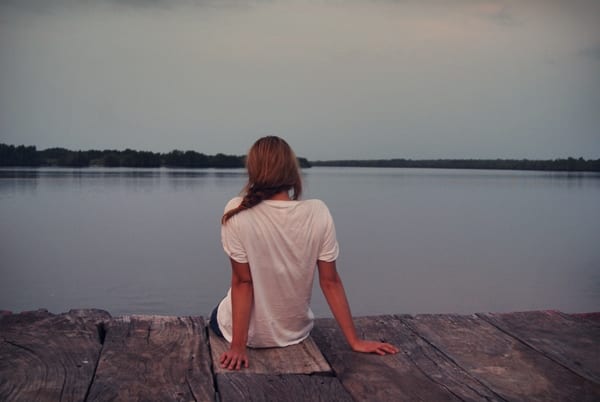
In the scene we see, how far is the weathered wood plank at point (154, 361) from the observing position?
3293mm

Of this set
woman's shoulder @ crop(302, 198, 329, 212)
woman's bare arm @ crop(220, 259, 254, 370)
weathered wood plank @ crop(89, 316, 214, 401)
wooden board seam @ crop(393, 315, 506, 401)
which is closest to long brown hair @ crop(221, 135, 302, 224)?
woman's shoulder @ crop(302, 198, 329, 212)

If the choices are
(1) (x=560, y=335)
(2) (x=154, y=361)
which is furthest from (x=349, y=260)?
(2) (x=154, y=361)

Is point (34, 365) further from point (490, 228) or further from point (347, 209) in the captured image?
point (347, 209)

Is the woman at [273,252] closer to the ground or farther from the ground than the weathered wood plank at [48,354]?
farther from the ground

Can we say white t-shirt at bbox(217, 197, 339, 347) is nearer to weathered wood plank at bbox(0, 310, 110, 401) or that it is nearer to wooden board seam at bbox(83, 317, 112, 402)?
wooden board seam at bbox(83, 317, 112, 402)

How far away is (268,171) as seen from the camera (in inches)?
147

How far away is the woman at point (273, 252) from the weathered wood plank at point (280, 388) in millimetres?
228

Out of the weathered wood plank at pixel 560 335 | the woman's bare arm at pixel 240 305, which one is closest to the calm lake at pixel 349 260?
the weathered wood plank at pixel 560 335

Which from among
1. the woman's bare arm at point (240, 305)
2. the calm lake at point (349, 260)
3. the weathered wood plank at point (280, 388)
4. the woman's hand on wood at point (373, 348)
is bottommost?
the calm lake at point (349, 260)

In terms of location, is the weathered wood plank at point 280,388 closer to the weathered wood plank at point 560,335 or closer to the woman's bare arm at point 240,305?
the woman's bare arm at point 240,305

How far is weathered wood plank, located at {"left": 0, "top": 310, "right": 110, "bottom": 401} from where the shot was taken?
3.29 m

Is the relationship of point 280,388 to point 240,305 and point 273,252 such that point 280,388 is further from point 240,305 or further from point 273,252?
point 273,252

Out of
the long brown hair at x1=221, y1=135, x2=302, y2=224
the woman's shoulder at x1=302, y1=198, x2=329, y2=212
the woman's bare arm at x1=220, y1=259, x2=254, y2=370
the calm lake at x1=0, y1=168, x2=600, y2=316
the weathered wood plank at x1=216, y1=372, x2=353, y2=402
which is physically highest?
the long brown hair at x1=221, y1=135, x2=302, y2=224

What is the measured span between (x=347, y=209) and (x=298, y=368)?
79.4 ft
